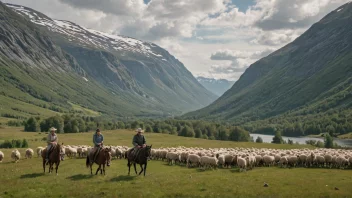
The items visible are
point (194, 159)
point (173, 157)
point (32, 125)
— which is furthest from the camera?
point (32, 125)

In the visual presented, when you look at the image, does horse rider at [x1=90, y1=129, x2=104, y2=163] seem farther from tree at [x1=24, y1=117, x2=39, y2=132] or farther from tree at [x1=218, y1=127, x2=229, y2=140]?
tree at [x1=24, y1=117, x2=39, y2=132]

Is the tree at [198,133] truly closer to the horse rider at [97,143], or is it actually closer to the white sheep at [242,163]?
the white sheep at [242,163]

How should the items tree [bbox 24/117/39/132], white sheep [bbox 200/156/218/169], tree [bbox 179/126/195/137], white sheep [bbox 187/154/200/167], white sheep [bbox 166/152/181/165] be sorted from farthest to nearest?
tree [bbox 24/117/39/132] → tree [bbox 179/126/195/137] → white sheep [bbox 166/152/181/165] → white sheep [bbox 187/154/200/167] → white sheep [bbox 200/156/218/169]

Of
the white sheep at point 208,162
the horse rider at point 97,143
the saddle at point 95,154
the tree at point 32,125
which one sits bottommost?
the white sheep at point 208,162

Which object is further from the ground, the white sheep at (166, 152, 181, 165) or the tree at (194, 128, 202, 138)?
the tree at (194, 128, 202, 138)

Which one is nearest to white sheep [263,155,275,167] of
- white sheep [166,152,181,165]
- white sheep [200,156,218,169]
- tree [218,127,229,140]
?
white sheep [200,156,218,169]

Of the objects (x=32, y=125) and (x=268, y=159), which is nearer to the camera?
(x=268, y=159)

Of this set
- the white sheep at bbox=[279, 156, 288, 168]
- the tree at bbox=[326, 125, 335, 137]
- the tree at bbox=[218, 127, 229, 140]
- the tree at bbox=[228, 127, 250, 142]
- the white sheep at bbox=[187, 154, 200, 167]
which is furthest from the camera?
the tree at bbox=[326, 125, 335, 137]

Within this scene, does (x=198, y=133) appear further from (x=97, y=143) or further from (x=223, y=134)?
(x=97, y=143)

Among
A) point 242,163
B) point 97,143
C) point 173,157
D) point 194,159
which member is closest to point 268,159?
point 242,163

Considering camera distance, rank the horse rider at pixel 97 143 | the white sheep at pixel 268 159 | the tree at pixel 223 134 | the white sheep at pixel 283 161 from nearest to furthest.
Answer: the horse rider at pixel 97 143, the white sheep at pixel 283 161, the white sheep at pixel 268 159, the tree at pixel 223 134

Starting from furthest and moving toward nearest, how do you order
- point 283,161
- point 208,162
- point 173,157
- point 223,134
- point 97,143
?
1. point 223,134
2. point 173,157
3. point 283,161
4. point 208,162
5. point 97,143

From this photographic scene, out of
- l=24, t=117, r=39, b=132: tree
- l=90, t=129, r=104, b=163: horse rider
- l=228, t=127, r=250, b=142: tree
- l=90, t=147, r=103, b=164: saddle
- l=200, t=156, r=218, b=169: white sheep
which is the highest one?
l=24, t=117, r=39, b=132: tree

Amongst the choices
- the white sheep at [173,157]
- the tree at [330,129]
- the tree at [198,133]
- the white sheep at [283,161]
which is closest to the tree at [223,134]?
the tree at [198,133]
